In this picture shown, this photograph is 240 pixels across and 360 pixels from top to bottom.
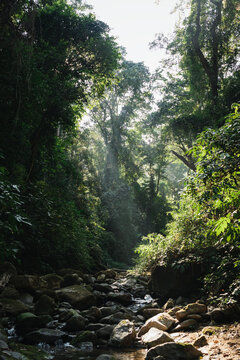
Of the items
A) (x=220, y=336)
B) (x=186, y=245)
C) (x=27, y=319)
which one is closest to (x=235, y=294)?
(x=220, y=336)

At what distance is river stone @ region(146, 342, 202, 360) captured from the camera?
131 inches

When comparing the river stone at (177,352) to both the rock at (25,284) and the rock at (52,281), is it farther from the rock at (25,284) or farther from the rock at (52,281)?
the rock at (52,281)

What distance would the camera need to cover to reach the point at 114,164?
26094 millimetres

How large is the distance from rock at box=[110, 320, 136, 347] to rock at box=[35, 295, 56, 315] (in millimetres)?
1626

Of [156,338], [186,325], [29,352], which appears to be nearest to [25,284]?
[29,352]

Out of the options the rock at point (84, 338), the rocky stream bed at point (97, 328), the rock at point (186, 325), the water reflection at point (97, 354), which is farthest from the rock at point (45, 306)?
the rock at point (186, 325)

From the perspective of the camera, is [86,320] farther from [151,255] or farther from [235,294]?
[151,255]

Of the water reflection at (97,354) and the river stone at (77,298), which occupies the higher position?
the river stone at (77,298)

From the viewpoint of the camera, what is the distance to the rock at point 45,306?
5.32m

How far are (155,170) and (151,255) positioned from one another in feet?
58.7

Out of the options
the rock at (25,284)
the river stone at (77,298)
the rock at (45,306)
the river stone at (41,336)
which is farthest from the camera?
the river stone at (77,298)

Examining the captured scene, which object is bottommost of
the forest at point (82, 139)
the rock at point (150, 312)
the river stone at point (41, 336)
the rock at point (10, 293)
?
Answer: the rock at point (150, 312)

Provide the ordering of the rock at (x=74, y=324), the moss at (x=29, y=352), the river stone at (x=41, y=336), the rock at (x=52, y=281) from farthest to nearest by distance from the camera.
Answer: the rock at (x=52, y=281) < the rock at (x=74, y=324) < the river stone at (x=41, y=336) < the moss at (x=29, y=352)

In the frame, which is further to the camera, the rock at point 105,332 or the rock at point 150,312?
the rock at point 150,312
